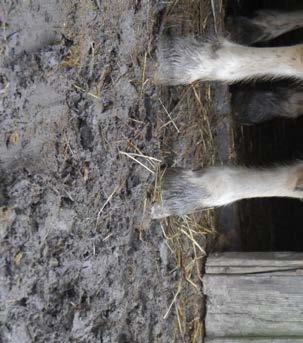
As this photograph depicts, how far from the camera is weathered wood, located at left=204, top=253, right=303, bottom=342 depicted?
11.3ft

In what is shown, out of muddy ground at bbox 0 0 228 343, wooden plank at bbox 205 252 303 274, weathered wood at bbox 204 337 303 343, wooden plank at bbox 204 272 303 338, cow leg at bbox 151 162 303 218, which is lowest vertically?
weathered wood at bbox 204 337 303 343

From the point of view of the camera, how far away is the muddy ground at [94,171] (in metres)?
2.32

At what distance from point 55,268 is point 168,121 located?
1155mm

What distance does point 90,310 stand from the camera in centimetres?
272

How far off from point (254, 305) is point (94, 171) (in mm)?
1253

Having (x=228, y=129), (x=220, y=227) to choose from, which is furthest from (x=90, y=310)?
(x=228, y=129)

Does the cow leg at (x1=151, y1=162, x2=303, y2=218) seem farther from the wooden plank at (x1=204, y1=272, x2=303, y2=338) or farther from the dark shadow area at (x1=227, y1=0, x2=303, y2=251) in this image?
the dark shadow area at (x1=227, y1=0, x2=303, y2=251)

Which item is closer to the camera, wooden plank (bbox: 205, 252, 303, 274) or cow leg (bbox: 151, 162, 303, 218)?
cow leg (bbox: 151, 162, 303, 218)

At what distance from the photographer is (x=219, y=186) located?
11.1 ft

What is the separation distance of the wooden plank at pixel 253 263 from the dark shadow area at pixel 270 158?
52 cm

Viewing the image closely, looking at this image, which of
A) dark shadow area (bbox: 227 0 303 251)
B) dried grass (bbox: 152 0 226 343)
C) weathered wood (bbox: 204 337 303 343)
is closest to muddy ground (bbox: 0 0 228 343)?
dried grass (bbox: 152 0 226 343)

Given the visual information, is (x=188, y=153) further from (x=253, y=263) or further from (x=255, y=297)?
(x=255, y=297)

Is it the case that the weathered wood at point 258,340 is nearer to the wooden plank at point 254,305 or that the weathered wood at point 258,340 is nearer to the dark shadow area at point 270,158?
the wooden plank at point 254,305

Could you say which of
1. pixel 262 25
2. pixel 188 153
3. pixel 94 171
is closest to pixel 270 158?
pixel 262 25
